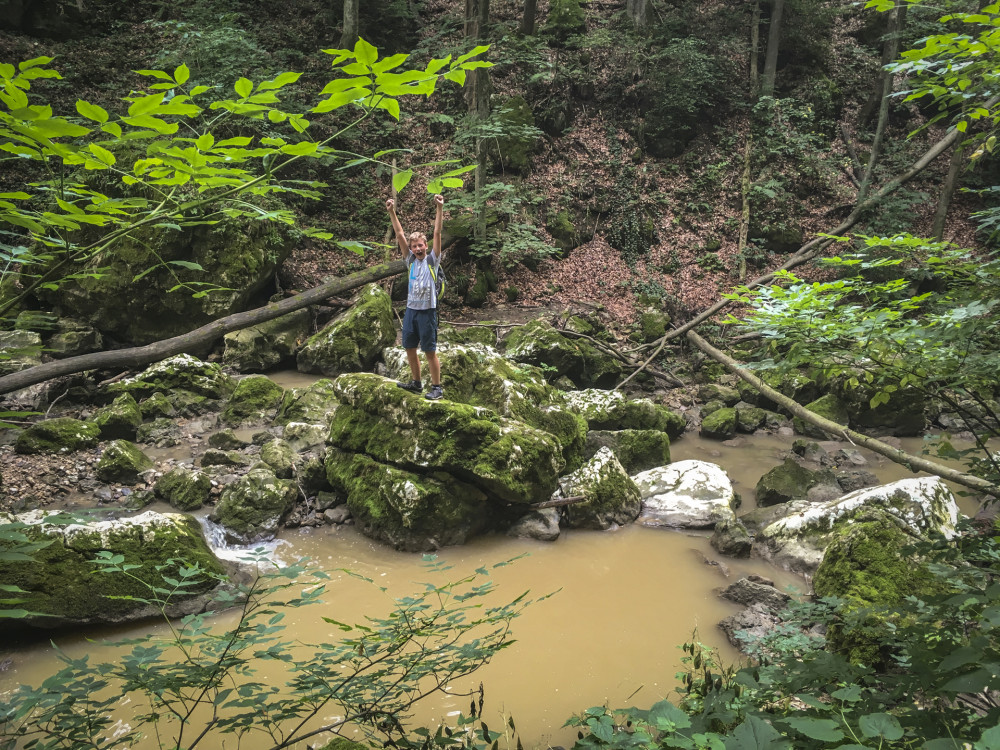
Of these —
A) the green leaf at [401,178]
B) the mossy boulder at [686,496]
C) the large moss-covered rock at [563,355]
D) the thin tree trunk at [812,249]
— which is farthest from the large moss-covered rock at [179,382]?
the green leaf at [401,178]

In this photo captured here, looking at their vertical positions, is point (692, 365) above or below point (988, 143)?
below

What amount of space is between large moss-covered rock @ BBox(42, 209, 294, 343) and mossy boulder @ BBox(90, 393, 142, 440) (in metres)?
2.86

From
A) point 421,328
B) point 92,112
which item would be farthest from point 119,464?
point 92,112

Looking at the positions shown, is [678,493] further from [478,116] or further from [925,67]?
[478,116]

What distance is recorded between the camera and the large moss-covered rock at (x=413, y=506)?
5.59 meters

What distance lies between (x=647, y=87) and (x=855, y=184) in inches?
256

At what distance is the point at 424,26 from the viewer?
17594 millimetres

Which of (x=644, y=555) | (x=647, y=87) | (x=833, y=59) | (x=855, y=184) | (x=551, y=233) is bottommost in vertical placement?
(x=644, y=555)

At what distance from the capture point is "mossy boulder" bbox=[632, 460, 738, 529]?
20.7 ft

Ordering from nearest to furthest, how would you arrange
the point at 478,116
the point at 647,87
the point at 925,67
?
the point at 925,67 < the point at 478,116 < the point at 647,87

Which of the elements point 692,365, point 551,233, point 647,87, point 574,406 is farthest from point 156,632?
point 647,87

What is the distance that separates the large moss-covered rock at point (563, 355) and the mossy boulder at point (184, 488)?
565 cm

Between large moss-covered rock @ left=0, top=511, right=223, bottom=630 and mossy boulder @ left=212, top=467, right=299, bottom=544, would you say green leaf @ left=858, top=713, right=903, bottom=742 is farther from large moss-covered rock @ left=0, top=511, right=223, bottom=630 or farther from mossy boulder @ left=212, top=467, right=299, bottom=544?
mossy boulder @ left=212, top=467, right=299, bottom=544

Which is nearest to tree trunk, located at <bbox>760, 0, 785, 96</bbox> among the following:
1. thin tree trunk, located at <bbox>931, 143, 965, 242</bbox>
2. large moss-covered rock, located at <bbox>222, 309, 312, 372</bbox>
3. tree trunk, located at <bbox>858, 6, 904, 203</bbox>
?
tree trunk, located at <bbox>858, 6, 904, 203</bbox>
